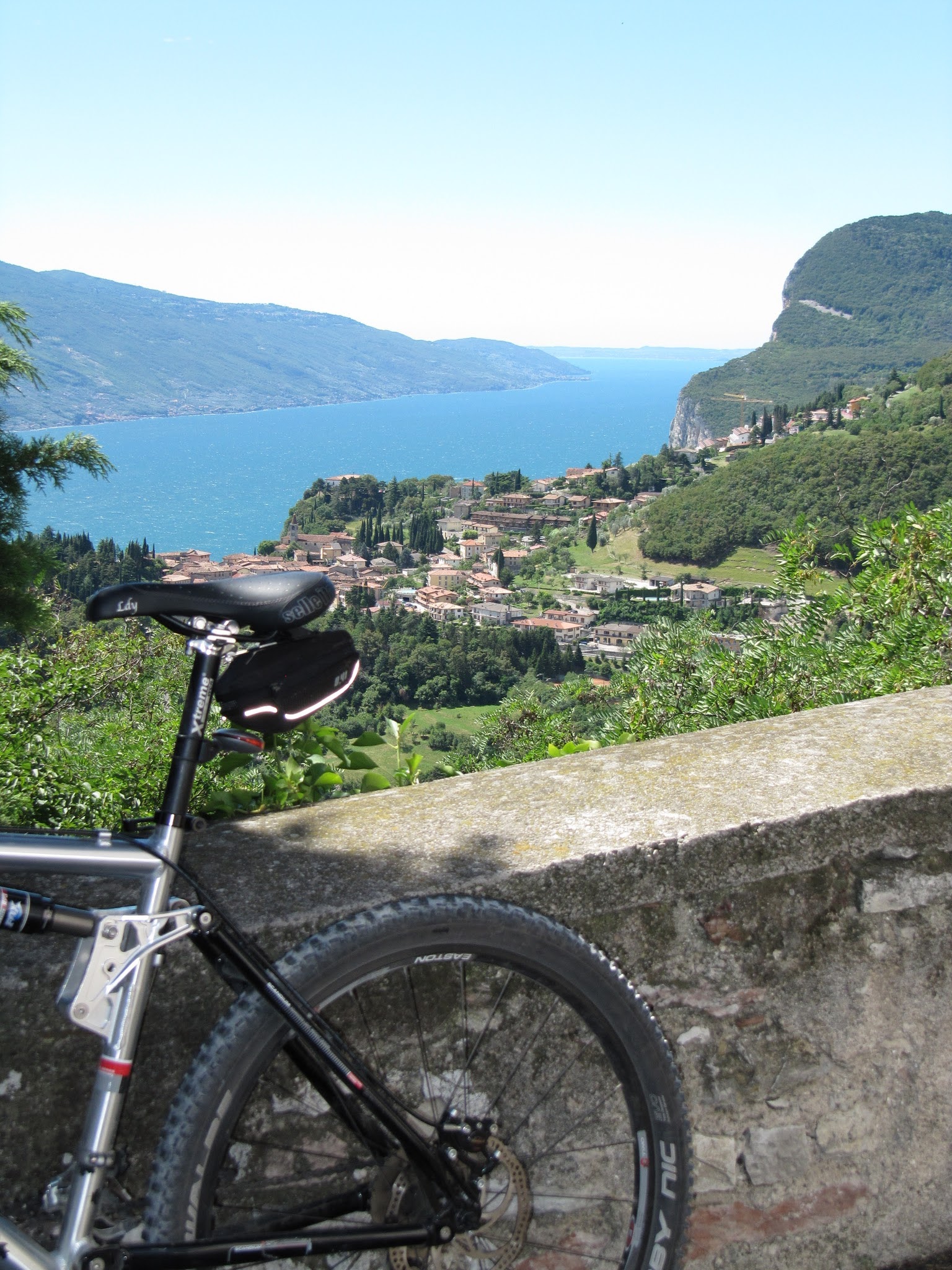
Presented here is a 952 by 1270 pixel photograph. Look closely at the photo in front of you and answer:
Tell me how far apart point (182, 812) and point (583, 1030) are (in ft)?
2.07

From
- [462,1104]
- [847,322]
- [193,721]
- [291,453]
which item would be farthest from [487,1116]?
[847,322]

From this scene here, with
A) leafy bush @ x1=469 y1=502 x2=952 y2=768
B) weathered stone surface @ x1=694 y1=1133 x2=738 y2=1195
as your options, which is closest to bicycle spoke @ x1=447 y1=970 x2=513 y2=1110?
weathered stone surface @ x1=694 y1=1133 x2=738 y2=1195

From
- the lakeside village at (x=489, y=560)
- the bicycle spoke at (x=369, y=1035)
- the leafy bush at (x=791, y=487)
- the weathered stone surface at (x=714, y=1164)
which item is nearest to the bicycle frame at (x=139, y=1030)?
the bicycle spoke at (x=369, y=1035)

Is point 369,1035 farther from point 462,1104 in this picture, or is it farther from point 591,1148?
point 591,1148

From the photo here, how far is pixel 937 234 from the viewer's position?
11988 cm

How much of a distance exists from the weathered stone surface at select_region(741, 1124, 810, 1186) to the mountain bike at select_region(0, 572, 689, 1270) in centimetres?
21

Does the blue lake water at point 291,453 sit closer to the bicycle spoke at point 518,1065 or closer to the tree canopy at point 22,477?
the tree canopy at point 22,477

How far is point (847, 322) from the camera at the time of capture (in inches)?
4584

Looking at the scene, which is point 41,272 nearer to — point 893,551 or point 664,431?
point 664,431

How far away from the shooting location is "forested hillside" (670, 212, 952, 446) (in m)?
98.2

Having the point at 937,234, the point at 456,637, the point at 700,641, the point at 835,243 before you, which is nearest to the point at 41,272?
the point at 835,243

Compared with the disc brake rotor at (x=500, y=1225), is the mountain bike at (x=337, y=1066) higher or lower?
higher

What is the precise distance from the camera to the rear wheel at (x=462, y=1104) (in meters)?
1.11

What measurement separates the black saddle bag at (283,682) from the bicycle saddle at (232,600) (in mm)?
32
